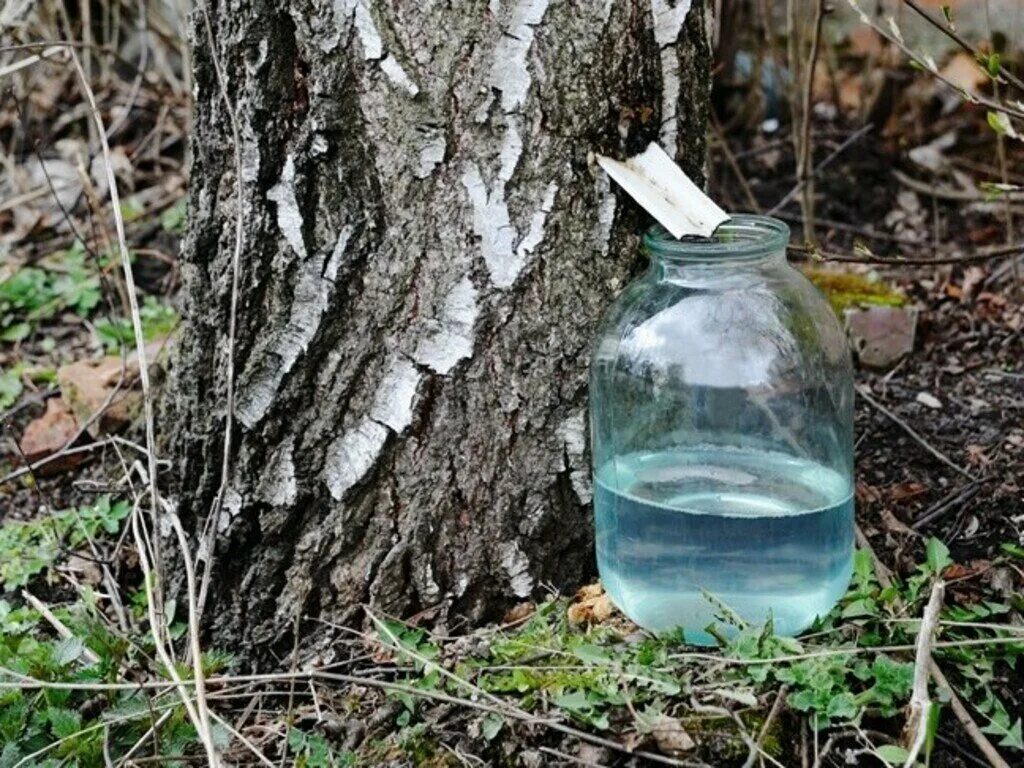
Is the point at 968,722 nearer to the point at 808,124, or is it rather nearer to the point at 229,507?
the point at 229,507

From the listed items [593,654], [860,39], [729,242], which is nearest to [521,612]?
[593,654]

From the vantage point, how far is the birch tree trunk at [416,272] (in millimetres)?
1939

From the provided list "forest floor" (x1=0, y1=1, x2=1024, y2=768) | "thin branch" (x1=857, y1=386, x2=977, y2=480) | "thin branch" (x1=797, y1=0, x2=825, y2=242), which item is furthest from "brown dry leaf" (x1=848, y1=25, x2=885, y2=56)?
"thin branch" (x1=857, y1=386, x2=977, y2=480)

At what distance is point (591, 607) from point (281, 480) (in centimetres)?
55

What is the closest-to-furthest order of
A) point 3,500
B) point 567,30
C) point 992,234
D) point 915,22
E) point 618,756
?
point 618,756, point 567,30, point 3,500, point 992,234, point 915,22

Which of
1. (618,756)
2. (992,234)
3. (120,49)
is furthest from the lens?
(120,49)

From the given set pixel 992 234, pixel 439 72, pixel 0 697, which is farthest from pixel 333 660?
pixel 992 234

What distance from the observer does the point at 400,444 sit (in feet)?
6.82

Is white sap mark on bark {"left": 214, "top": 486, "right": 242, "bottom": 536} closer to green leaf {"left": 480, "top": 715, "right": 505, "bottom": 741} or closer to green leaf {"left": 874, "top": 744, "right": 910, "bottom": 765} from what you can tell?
green leaf {"left": 480, "top": 715, "right": 505, "bottom": 741}

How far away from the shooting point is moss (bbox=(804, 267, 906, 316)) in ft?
11.8

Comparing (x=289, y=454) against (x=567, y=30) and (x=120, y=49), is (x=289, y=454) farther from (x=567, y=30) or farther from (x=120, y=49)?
(x=120, y=49)

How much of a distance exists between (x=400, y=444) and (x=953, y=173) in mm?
3513

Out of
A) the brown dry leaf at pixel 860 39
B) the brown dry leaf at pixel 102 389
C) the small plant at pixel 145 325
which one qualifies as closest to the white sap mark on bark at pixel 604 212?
the brown dry leaf at pixel 102 389

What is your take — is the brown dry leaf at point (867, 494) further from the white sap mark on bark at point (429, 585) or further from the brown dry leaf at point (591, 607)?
the white sap mark on bark at point (429, 585)
